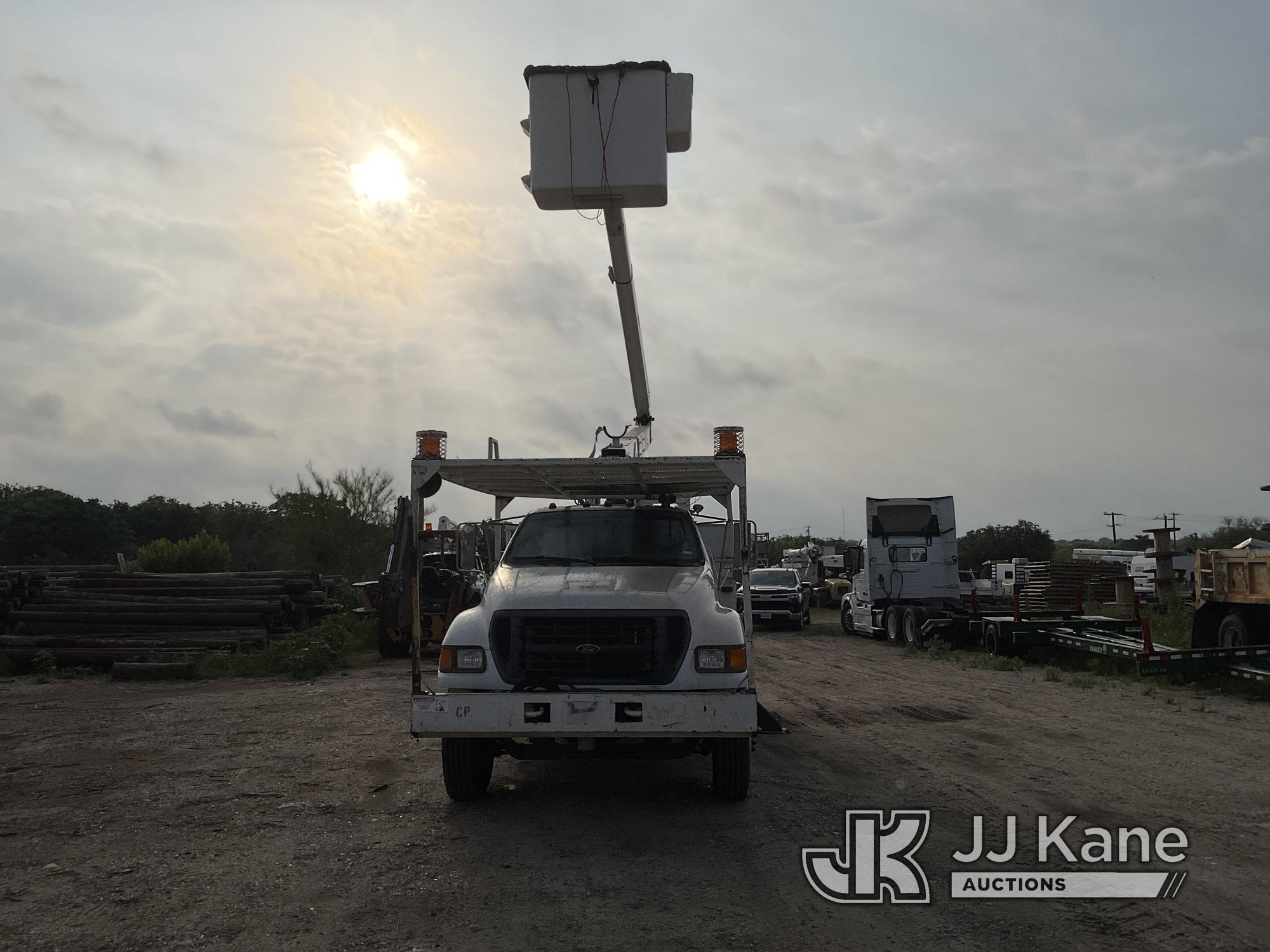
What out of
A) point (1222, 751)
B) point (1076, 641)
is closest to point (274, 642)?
point (1076, 641)

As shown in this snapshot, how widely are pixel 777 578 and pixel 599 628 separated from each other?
21844mm

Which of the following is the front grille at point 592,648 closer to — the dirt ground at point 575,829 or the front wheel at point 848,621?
the dirt ground at point 575,829

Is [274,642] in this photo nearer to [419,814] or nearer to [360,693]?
[360,693]

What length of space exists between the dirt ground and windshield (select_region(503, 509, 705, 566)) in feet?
5.67

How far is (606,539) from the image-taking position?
801cm

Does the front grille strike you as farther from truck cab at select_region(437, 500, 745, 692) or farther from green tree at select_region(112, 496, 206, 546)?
green tree at select_region(112, 496, 206, 546)

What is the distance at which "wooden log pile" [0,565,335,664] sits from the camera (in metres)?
16.9

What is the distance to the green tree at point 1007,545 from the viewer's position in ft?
255

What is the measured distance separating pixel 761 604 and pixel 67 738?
63.7ft

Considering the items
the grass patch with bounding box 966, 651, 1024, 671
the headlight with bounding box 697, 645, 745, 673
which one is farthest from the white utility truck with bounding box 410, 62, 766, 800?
the grass patch with bounding box 966, 651, 1024, 671

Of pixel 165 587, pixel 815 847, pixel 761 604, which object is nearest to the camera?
pixel 815 847

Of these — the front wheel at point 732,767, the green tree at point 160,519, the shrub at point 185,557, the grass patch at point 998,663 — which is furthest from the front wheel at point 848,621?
the green tree at point 160,519

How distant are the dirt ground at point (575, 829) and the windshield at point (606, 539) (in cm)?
Answer: 173

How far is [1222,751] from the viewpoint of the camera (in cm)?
873
